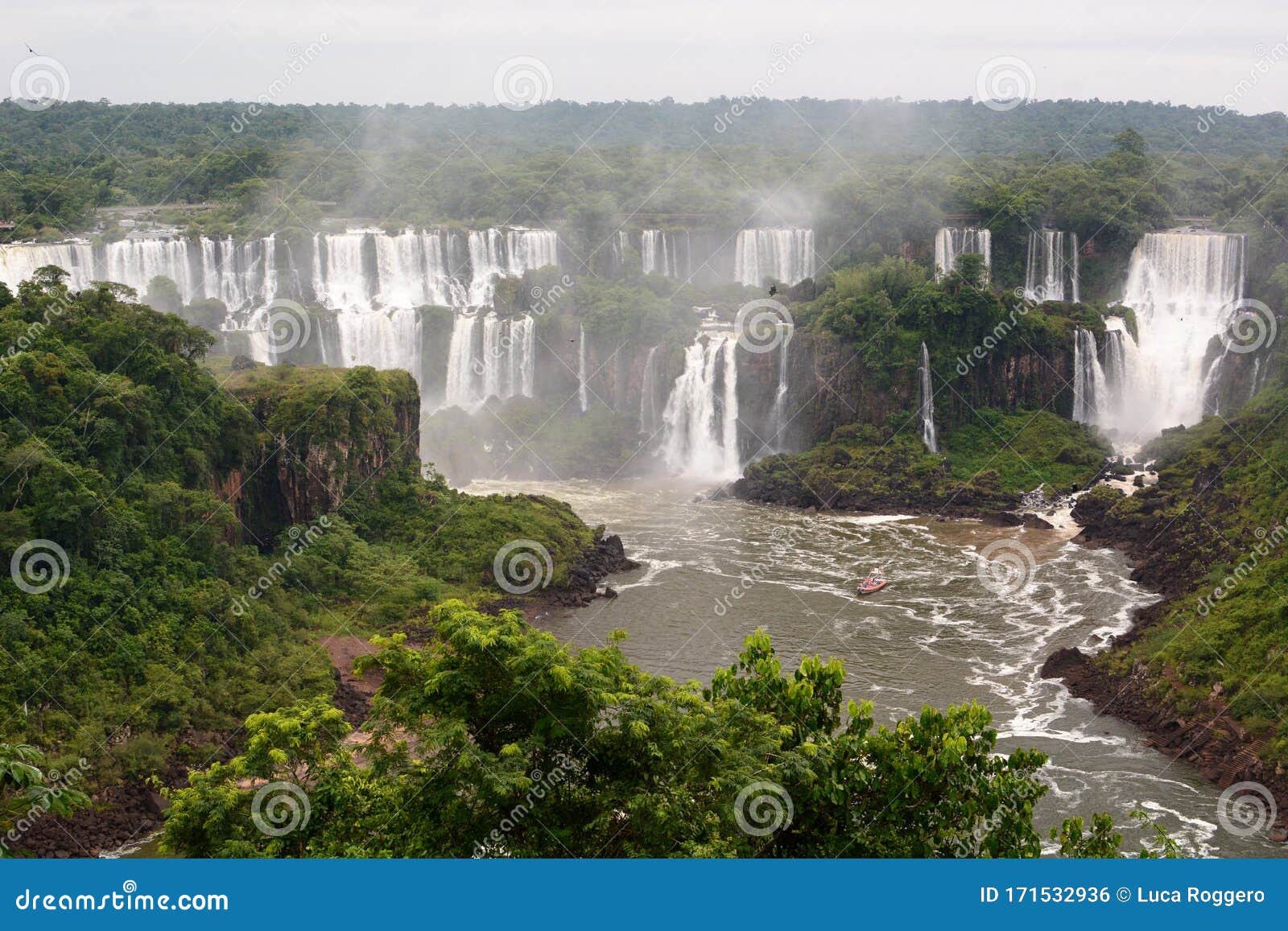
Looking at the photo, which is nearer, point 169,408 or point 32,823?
point 32,823

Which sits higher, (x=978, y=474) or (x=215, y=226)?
(x=215, y=226)

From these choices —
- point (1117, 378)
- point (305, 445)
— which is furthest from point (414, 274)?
point (1117, 378)

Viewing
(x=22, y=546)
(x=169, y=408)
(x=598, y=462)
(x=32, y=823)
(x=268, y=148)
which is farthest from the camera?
(x=268, y=148)

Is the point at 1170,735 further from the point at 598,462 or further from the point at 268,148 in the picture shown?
the point at 268,148

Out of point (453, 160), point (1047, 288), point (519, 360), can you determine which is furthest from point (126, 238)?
point (1047, 288)

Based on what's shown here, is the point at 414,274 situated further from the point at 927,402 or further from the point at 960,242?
the point at 927,402

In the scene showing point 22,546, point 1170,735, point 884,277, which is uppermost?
point 884,277

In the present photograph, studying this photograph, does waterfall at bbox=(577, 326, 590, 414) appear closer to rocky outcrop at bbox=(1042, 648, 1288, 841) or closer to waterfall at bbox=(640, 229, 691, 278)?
waterfall at bbox=(640, 229, 691, 278)

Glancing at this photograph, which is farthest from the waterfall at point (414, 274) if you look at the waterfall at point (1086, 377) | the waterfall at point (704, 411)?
the waterfall at point (1086, 377)
